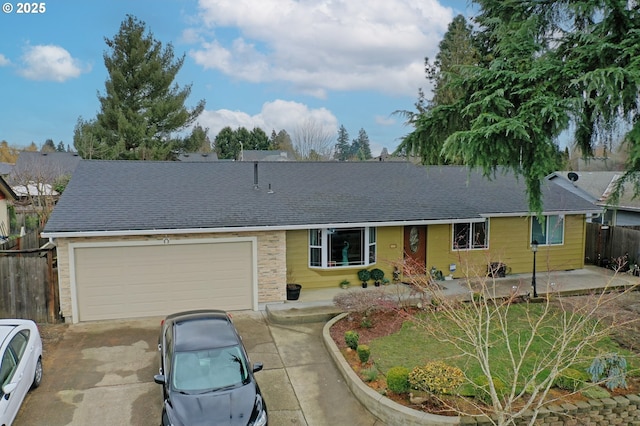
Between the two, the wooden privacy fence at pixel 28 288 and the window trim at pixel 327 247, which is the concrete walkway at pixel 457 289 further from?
the wooden privacy fence at pixel 28 288

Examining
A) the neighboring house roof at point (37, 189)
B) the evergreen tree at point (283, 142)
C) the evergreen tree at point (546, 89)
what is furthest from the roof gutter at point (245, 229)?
the evergreen tree at point (283, 142)

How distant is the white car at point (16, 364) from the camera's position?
253 inches

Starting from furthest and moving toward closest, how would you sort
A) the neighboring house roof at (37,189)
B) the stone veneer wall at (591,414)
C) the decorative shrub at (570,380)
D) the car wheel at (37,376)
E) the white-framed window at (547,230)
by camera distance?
the neighboring house roof at (37,189) < the white-framed window at (547,230) < the car wheel at (37,376) < the decorative shrub at (570,380) < the stone veneer wall at (591,414)

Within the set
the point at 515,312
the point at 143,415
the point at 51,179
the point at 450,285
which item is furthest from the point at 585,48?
the point at 51,179

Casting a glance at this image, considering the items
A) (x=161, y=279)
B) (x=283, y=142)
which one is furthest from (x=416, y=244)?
(x=283, y=142)

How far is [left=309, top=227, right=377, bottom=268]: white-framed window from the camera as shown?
46.3 ft

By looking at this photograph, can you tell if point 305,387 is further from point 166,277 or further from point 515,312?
point 515,312

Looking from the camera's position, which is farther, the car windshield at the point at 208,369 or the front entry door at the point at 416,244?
the front entry door at the point at 416,244

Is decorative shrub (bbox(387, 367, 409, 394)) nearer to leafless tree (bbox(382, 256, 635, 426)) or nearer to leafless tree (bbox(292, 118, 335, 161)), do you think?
leafless tree (bbox(382, 256, 635, 426))

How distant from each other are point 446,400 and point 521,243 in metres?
10.9

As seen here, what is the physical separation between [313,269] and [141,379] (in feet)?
22.0

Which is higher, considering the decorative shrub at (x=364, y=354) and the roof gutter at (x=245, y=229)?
the roof gutter at (x=245, y=229)

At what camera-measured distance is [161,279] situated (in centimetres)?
1221

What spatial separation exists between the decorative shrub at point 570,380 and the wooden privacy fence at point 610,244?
10.8m
